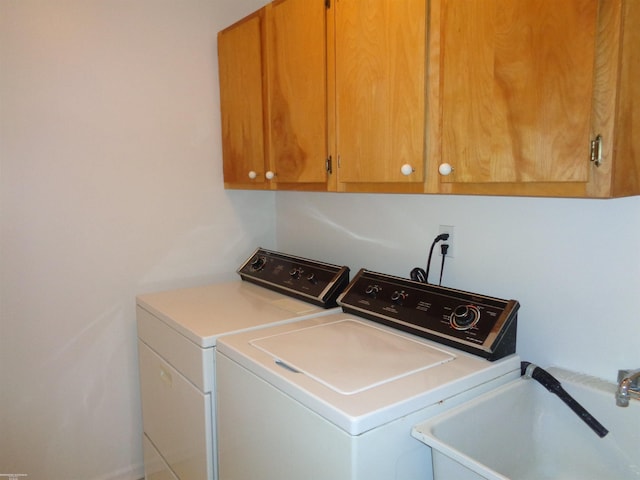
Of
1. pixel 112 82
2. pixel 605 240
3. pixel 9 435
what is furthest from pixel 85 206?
pixel 605 240

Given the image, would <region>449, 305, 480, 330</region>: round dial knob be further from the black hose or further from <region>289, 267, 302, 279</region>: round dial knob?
<region>289, 267, 302, 279</region>: round dial knob

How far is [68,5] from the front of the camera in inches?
71.0

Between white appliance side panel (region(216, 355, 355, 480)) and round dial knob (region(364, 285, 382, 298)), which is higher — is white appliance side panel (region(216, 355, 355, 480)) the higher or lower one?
→ the lower one

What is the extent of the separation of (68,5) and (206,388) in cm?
161

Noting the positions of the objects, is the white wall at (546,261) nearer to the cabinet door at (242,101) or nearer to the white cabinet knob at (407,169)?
the white cabinet knob at (407,169)

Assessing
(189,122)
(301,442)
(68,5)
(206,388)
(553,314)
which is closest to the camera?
(301,442)

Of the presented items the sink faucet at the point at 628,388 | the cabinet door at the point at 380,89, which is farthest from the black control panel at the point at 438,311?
the cabinet door at the point at 380,89

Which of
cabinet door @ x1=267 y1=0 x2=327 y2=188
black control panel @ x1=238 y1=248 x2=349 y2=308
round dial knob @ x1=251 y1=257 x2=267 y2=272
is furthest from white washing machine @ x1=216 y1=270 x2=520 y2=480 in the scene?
round dial knob @ x1=251 y1=257 x2=267 y2=272

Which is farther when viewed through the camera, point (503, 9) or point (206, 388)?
point (206, 388)

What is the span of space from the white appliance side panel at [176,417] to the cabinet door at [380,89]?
0.93 meters

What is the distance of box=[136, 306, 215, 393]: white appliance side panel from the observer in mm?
1448

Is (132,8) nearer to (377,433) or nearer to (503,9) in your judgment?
(503,9)

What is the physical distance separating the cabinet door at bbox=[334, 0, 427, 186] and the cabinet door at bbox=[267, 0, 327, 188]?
0.09m

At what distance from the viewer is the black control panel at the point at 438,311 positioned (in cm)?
126
